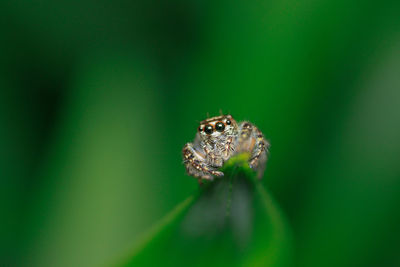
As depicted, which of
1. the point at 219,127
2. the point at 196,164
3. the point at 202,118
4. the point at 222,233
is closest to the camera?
the point at 222,233

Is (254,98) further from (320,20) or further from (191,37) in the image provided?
(191,37)

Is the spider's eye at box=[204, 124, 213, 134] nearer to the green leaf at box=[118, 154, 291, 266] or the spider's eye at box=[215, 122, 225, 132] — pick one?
the spider's eye at box=[215, 122, 225, 132]

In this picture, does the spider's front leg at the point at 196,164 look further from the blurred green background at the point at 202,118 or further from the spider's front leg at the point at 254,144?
the blurred green background at the point at 202,118

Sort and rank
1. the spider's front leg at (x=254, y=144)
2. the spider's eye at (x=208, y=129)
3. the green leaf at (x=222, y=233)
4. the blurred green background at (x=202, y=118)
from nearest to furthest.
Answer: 1. the green leaf at (x=222, y=233)
2. the spider's front leg at (x=254, y=144)
3. the spider's eye at (x=208, y=129)
4. the blurred green background at (x=202, y=118)

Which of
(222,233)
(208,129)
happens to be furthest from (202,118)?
(222,233)

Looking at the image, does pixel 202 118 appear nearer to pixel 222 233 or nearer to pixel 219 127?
pixel 219 127

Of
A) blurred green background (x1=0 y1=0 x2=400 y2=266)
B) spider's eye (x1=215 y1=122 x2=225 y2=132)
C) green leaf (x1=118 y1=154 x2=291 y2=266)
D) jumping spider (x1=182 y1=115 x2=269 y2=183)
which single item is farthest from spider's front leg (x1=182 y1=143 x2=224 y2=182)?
green leaf (x1=118 y1=154 x2=291 y2=266)

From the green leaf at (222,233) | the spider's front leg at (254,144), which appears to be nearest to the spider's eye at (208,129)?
the spider's front leg at (254,144)
